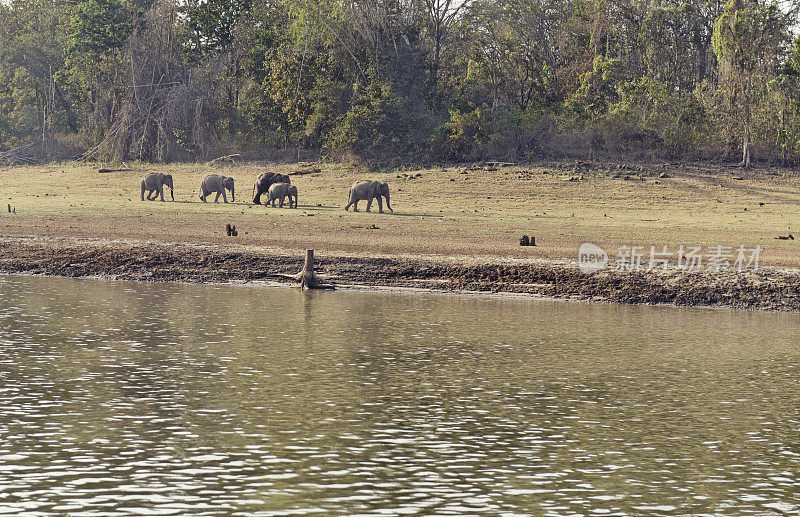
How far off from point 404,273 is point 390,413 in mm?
11989

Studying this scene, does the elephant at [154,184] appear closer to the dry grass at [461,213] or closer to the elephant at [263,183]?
the dry grass at [461,213]

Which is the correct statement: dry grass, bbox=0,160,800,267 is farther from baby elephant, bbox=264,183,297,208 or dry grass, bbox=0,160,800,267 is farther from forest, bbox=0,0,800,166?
forest, bbox=0,0,800,166

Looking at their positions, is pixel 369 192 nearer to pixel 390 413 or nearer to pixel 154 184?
pixel 154 184

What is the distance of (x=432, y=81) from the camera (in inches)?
1854

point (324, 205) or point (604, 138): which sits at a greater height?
point (604, 138)

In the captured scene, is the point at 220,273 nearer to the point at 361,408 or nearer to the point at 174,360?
the point at 174,360

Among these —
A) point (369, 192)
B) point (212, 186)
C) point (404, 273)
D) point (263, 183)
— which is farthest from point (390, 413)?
point (263, 183)

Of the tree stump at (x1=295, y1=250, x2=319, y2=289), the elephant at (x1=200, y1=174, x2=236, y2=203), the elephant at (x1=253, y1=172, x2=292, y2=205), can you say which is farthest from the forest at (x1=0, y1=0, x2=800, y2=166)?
the tree stump at (x1=295, y1=250, x2=319, y2=289)

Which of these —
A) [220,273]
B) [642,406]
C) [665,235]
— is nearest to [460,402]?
[642,406]

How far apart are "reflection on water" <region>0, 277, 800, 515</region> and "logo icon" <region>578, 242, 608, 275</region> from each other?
3.97 metres

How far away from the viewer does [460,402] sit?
11.2 m

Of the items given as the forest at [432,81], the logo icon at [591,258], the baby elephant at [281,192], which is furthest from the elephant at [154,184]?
the logo icon at [591,258]

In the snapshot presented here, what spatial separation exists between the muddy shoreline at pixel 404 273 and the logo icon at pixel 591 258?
0.27m

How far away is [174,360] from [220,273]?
1000 centimetres
